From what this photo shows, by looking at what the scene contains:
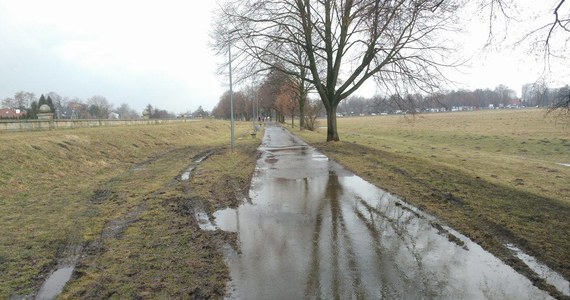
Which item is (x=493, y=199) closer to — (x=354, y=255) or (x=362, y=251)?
(x=362, y=251)

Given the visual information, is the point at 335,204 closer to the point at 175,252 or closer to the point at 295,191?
the point at 295,191

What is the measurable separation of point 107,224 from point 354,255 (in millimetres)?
4456

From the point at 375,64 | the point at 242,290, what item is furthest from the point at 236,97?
the point at 242,290

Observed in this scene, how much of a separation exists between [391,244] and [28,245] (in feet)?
17.8

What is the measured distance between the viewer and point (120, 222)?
671cm

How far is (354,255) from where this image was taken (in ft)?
16.0

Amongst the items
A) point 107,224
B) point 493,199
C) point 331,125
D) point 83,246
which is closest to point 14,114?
point 331,125

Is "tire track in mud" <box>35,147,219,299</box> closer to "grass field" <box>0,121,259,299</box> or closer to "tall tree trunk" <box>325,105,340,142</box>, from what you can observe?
"grass field" <box>0,121,259,299</box>

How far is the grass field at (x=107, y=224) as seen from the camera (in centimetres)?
426

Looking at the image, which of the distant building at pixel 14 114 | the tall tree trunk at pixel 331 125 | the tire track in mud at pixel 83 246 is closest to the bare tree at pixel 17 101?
the distant building at pixel 14 114

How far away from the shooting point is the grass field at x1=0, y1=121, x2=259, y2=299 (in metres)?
4.26

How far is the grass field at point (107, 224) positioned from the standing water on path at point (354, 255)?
57 centimetres

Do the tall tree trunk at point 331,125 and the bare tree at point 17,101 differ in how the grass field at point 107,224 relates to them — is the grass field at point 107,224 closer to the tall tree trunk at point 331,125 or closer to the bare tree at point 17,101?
the tall tree trunk at point 331,125

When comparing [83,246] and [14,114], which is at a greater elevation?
[14,114]
